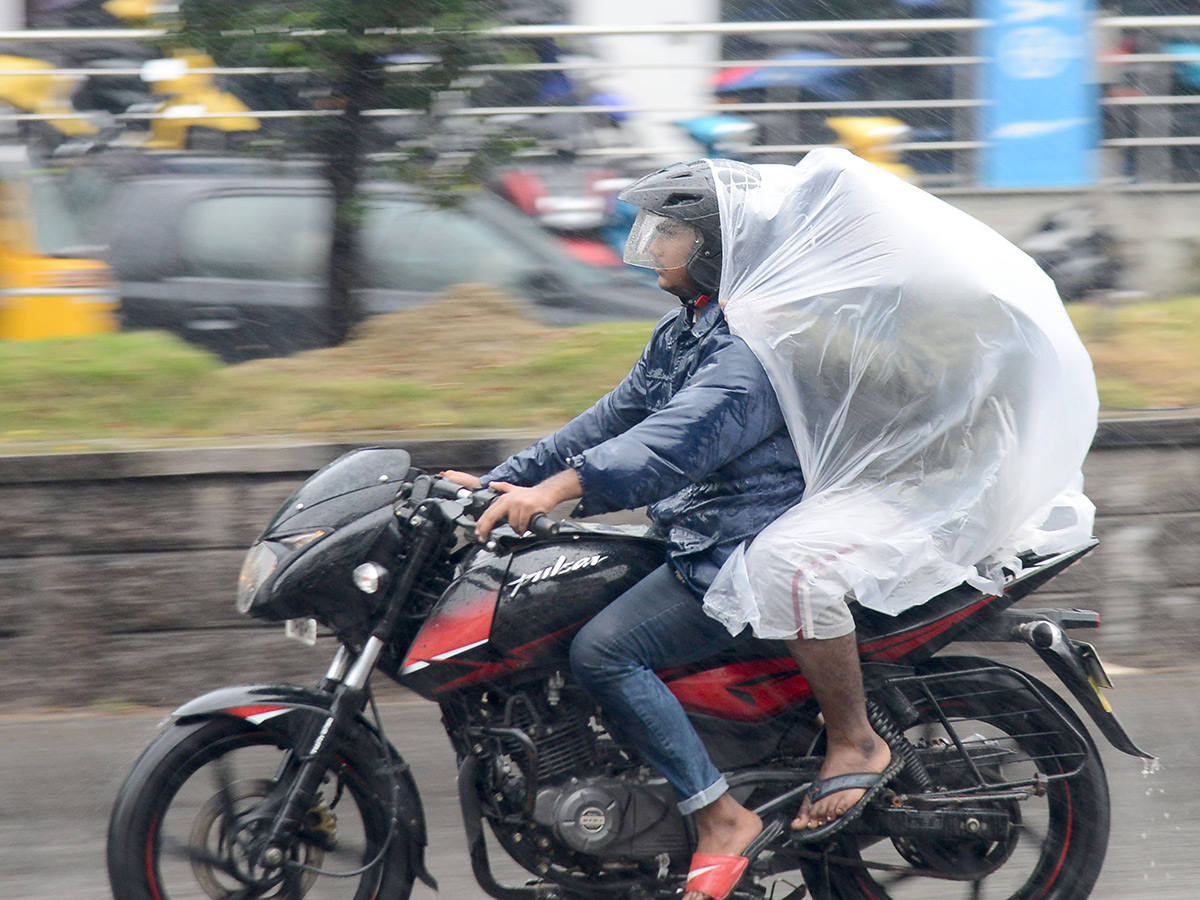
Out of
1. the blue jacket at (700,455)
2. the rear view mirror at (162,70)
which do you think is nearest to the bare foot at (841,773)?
the blue jacket at (700,455)

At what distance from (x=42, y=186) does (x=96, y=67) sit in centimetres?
62

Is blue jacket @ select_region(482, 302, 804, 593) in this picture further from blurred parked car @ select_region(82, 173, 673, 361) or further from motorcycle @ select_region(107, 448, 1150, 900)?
blurred parked car @ select_region(82, 173, 673, 361)

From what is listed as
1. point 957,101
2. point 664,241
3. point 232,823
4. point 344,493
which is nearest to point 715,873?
point 232,823

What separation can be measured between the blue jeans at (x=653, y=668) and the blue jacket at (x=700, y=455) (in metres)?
0.09

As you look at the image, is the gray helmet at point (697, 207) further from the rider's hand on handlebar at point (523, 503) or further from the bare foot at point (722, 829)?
the bare foot at point (722, 829)

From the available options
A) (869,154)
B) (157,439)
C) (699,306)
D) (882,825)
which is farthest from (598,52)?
(882,825)

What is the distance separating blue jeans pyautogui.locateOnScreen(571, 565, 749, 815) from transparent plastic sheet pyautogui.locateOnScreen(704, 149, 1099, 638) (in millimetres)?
106

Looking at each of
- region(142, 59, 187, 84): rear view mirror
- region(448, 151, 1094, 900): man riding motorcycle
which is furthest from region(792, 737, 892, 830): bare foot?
region(142, 59, 187, 84): rear view mirror

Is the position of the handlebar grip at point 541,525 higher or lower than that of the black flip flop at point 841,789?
higher

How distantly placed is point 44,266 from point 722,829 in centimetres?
470

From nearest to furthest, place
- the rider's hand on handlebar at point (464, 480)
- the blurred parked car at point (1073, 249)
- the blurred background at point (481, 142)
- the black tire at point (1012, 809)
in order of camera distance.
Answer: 1. the rider's hand on handlebar at point (464, 480)
2. the black tire at point (1012, 809)
3. the blurred background at point (481, 142)
4. the blurred parked car at point (1073, 249)

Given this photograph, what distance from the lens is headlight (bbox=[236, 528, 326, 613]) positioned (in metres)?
2.97

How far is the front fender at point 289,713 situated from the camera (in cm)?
300

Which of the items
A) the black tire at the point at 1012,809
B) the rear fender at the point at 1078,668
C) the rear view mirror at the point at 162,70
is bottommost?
the black tire at the point at 1012,809
